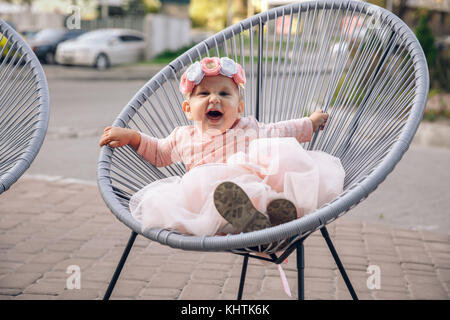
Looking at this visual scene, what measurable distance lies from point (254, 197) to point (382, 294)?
1.13 m

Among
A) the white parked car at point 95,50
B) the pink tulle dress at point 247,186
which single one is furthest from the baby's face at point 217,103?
the white parked car at point 95,50

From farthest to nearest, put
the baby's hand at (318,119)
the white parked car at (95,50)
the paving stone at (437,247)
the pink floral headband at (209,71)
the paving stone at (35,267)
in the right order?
the white parked car at (95,50) → the paving stone at (437,247) → the paving stone at (35,267) → the baby's hand at (318,119) → the pink floral headband at (209,71)

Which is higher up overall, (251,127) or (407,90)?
(407,90)

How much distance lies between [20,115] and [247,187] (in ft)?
3.67

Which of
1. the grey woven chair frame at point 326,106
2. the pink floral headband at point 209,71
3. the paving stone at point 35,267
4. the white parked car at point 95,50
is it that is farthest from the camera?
the white parked car at point 95,50

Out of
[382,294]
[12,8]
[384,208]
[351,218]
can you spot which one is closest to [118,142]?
[382,294]

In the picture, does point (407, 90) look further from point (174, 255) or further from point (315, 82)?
point (174, 255)

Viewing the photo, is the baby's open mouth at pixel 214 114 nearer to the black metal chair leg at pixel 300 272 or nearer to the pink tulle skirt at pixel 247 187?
the pink tulle skirt at pixel 247 187

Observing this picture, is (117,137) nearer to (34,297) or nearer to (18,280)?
(34,297)

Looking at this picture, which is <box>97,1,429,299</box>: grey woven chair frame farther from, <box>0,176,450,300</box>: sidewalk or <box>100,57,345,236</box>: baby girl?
<box>0,176,450,300</box>: sidewalk

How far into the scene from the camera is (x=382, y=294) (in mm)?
2439

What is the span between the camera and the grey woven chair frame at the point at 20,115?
1896mm

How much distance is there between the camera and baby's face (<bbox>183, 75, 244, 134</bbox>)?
183 cm

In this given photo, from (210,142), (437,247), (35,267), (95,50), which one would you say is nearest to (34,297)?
(35,267)
